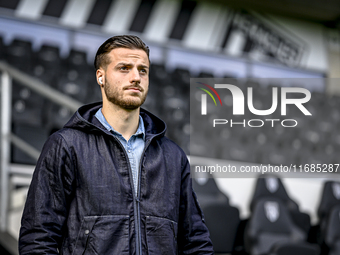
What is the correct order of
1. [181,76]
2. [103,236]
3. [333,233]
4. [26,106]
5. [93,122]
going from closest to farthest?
[103,236] → [93,122] → [333,233] → [26,106] → [181,76]

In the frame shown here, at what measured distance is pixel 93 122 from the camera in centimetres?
84

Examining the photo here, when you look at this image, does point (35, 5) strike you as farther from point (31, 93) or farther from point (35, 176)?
point (35, 176)

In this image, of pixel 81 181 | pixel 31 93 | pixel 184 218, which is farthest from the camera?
pixel 31 93

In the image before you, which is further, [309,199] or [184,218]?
[309,199]

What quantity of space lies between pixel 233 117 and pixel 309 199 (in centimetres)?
110

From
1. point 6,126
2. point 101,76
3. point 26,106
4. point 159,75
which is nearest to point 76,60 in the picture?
point 159,75

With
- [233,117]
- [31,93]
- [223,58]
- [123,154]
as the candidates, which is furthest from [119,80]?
[223,58]


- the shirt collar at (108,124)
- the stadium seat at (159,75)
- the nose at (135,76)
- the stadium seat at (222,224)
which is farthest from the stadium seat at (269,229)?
the stadium seat at (159,75)

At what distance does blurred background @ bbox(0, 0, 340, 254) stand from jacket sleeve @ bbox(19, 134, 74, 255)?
2.44ft

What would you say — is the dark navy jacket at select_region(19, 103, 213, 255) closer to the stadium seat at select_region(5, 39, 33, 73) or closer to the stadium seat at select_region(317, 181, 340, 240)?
the stadium seat at select_region(317, 181, 340, 240)

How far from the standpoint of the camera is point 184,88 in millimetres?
3971

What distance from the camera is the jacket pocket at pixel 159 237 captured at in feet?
2.52

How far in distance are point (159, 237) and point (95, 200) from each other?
0.15 metres

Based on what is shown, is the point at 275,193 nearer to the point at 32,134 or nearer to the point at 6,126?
the point at 32,134
